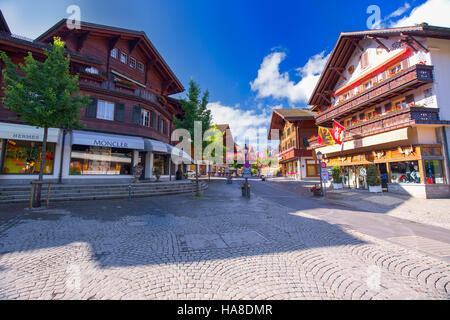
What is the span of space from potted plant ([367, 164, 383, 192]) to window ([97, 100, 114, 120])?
2180 centimetres

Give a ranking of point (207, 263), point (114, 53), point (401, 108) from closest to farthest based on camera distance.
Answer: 1. point (207, 263)
2. point (401, 108)
3. point (114, 53)

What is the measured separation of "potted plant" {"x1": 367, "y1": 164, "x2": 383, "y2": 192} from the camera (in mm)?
14602

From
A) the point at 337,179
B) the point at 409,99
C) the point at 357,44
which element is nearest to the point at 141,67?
the point at 357,44

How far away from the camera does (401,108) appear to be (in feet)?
47.1

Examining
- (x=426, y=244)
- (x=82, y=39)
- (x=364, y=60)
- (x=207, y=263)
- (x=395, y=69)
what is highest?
(x=82, y=39)

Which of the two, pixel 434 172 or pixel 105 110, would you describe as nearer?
pixel 434 172

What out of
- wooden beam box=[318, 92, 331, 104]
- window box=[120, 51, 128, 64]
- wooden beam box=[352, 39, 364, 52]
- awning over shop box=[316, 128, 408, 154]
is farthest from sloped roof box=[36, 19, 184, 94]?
awning over shop box=[316, 128, 408, 154]

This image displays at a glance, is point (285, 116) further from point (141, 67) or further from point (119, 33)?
point (119, 33)

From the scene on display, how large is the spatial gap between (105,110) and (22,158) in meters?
6.36

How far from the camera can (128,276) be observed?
2.96m

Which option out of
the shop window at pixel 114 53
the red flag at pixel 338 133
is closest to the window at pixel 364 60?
the red flag at pixel 338 133

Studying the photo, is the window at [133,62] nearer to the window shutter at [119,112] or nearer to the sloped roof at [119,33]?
the sloped roof at [119,33]
